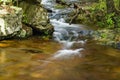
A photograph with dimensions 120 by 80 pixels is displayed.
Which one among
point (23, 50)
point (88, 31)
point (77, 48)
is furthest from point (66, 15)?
point (23, 50)

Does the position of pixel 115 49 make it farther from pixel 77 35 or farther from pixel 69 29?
pixel 69 29

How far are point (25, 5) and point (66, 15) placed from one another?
3757mm

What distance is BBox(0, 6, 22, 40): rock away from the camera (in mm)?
10438

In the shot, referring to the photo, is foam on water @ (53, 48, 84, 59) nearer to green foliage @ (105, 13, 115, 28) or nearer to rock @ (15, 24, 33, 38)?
rock @ (15, 24, 33, 38)

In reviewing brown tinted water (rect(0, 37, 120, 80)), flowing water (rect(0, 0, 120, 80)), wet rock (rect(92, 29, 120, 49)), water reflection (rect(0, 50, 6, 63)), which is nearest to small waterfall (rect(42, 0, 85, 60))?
flowing water (rect(0, 0, 120, 80))

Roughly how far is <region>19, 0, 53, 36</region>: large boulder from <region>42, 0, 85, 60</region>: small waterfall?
521 mm

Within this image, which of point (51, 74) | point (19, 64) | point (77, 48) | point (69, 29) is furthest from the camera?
point (69, 29)

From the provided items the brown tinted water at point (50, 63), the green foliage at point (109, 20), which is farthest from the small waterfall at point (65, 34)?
the green foliage at point (109, 20)

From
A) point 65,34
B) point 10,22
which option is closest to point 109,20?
point 65,34

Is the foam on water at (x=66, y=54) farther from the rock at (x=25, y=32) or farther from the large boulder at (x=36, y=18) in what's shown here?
the large boulder at (x=36, y=18)

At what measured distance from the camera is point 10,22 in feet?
35.0

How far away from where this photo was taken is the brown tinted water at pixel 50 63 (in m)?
7.44

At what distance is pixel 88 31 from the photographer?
42.2 feet

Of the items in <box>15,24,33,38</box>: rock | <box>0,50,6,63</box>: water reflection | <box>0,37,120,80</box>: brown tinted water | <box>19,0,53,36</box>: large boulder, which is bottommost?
<box>0,37,120,80</box>: brown tinted water
